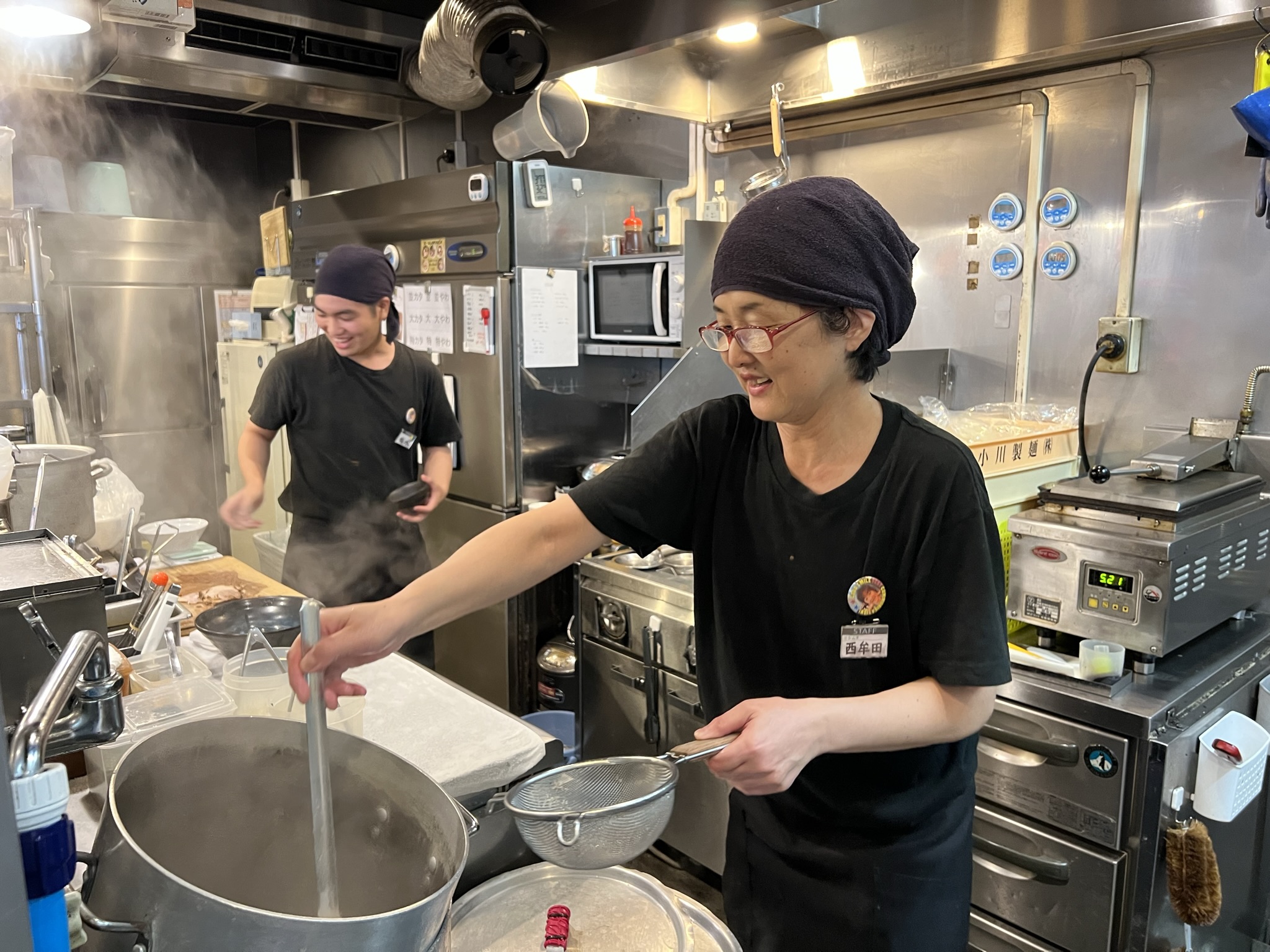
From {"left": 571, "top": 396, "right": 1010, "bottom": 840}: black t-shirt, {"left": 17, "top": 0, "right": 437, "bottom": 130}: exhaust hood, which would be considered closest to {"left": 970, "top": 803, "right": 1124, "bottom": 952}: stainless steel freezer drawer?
{"left": 571, "top": 396, "right": 1010, "bottom": 840}: black t-shirt

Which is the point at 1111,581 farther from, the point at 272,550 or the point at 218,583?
the point at 272,550

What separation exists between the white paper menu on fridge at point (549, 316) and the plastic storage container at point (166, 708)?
216 cm

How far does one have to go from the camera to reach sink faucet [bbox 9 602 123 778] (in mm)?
541

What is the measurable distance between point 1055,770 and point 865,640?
1109mm

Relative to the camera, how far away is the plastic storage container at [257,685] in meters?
1.47

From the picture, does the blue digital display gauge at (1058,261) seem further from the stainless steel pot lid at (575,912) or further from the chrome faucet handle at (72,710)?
the chrome faucet handle at (72,710)

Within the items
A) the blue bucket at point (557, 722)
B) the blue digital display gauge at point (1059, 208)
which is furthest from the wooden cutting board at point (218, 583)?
the blue digital display gauge at point (1059, 208)

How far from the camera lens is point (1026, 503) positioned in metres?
2.52

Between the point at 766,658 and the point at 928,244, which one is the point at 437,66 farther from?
the point at 766,658

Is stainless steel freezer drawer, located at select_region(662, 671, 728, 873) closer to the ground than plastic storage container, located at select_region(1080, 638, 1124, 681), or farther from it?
closer to the ground

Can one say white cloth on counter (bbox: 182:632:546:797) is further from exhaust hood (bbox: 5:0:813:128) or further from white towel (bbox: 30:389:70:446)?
white towel (bbox: 30:389:70:446)

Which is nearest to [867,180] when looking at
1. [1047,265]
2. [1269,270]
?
[1047,265]

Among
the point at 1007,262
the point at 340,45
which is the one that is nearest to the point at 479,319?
the point at 340,45

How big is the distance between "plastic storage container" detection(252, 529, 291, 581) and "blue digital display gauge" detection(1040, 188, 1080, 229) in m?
3.51
